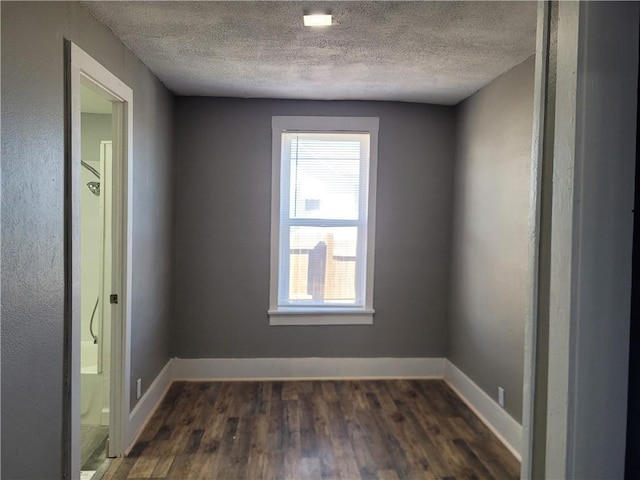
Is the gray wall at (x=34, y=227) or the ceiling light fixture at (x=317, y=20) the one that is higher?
the ceiling light fixture at (x=317, y=20)

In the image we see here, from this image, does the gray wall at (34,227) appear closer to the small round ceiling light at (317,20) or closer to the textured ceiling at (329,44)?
the textured ceiling at (329,44)

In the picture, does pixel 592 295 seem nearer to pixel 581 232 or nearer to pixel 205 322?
pixel 581 232

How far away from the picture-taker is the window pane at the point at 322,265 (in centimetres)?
400

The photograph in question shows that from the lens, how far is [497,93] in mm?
3113

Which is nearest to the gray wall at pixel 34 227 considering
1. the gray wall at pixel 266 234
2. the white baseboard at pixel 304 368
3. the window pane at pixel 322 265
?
the gray wall at pixel 266 234

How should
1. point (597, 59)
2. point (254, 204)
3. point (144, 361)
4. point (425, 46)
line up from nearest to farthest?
1. point (597, 59)
2. point (425, 46)
3. point (144, 361)
4. point (254, 204)

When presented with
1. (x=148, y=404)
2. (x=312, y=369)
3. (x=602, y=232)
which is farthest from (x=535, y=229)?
(x=312, y=369)

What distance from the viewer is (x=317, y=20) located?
2.17m

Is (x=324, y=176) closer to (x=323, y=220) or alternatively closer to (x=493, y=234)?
(x=323, y=220)

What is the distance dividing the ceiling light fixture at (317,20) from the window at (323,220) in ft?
5.40

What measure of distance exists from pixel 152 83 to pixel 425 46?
1857mm

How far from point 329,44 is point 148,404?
266 cm

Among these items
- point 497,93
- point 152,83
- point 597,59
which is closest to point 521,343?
point 497,93

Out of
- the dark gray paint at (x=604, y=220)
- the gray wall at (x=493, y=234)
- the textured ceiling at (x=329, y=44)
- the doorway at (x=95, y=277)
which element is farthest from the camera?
the doorway at (x=95, y=277)
